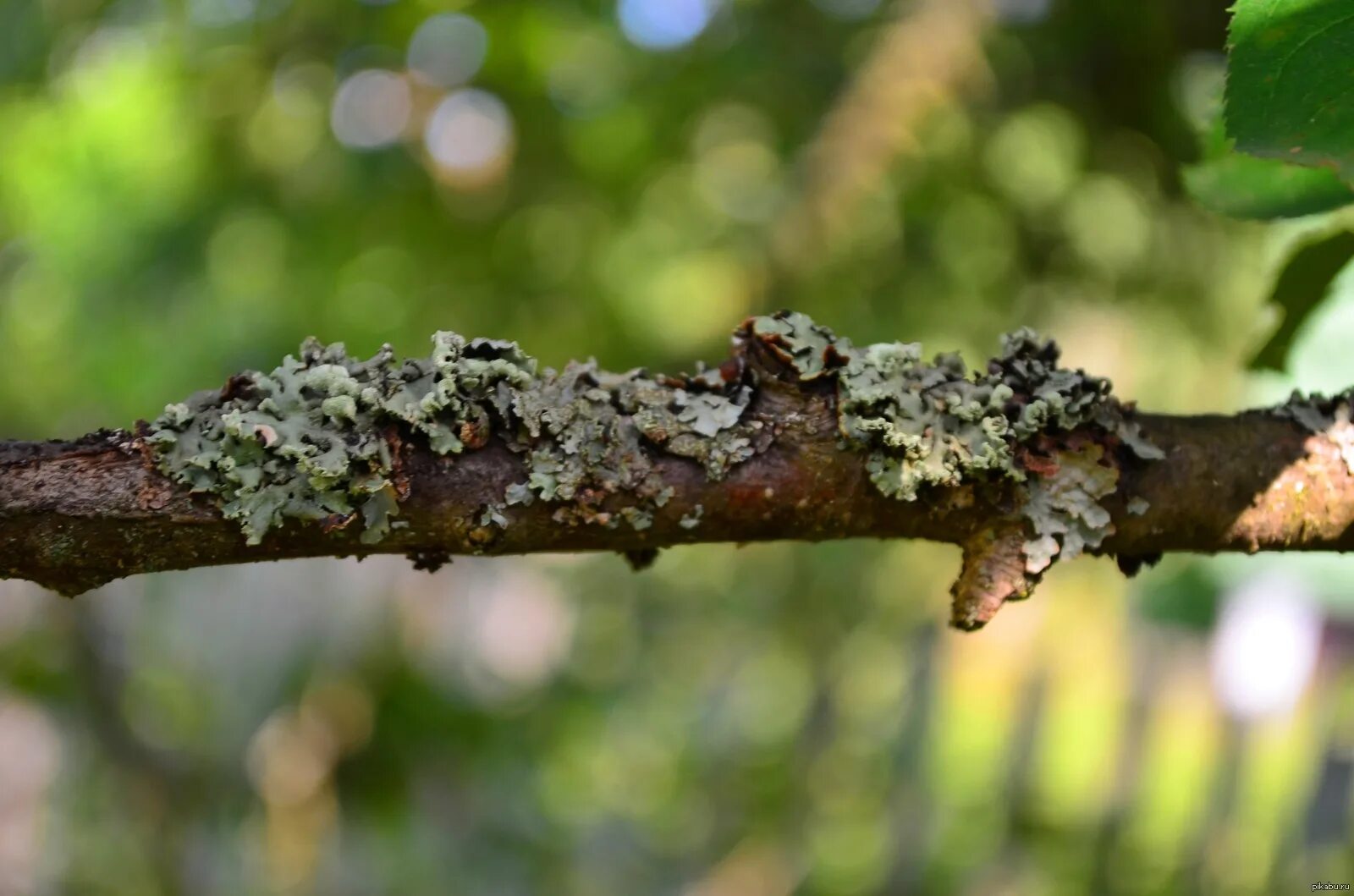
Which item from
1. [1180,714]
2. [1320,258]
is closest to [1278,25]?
[1320,258]

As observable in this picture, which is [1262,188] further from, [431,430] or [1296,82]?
[431,430]

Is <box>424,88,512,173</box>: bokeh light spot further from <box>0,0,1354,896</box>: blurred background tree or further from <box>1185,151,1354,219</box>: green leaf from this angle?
<box>1185,151,1354,219</box>: green leaf

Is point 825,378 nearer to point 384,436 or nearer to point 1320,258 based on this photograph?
point 384,436

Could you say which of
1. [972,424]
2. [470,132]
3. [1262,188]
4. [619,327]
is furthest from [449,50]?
[972,424]

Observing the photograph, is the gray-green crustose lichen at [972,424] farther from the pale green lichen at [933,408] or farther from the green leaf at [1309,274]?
the green leaf at [1309,274]

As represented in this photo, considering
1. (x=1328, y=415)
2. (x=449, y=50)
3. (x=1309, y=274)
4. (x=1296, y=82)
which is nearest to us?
(x=1296, y=82)

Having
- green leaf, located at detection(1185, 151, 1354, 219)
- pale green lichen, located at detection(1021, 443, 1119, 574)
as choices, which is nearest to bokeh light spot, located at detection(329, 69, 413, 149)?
green leaf, located at detection(1185, 151, 1354, 219)
